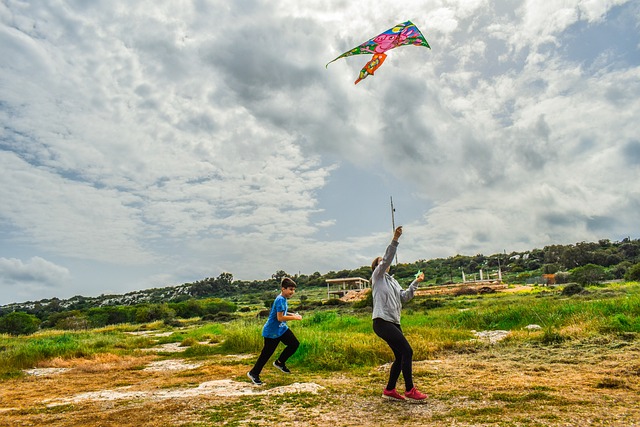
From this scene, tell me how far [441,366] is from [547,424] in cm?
394

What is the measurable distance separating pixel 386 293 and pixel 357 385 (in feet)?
6.96

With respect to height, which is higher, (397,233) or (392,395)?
(397,233)

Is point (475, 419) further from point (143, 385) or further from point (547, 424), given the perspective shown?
point (143, 385)

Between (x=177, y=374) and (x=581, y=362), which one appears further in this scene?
(x=177, y=374)

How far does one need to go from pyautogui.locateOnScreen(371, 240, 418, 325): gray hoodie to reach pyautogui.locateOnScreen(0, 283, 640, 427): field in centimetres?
Answer: 113

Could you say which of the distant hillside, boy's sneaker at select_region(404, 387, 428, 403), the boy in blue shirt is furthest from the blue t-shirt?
the distant hillside

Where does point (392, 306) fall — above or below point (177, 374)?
above

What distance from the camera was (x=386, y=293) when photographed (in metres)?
5.38

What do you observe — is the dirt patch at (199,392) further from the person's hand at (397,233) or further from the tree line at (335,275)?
the tree line at (335,275)

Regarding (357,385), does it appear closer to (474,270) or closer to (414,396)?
(414,396)

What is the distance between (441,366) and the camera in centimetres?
798

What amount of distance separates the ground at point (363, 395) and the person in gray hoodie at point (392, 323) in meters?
0.24

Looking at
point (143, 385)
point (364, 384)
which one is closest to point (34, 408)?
point (143, 385)

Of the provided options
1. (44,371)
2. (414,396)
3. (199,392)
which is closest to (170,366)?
(44,371)
